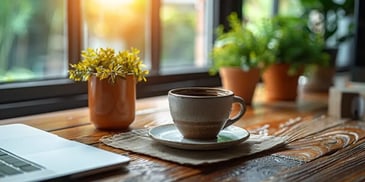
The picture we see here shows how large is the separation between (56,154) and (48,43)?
29.3 inches

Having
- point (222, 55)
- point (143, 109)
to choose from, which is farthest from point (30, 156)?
point (222, 55)

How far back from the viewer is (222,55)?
155 cm

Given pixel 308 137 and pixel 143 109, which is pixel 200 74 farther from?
pixel 308 137

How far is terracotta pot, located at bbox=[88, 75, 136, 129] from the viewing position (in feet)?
3.60

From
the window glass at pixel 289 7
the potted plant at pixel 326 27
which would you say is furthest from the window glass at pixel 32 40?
the window glass at pixel 289 7

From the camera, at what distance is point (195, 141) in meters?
0.95

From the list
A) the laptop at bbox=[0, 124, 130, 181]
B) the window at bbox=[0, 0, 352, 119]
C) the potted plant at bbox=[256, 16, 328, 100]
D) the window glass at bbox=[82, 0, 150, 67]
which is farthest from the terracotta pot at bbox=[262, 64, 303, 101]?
the laptop at bbox=[0, 124, 130, 181]

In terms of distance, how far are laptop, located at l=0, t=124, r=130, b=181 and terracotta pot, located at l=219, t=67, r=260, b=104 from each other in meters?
0.68

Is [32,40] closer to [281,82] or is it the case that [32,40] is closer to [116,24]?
[116,24]

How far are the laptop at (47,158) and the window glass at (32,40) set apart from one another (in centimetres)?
48

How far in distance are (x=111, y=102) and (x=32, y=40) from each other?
534 millimetres

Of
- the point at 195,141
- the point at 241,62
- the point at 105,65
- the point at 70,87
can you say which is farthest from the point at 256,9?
the point at 195,141

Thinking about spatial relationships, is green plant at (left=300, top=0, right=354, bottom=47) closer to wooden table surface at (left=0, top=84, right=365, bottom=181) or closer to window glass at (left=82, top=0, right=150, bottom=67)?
wooden table surface at (left=0, top=84, right=365, bottom=181)

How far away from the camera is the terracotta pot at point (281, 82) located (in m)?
1.64
